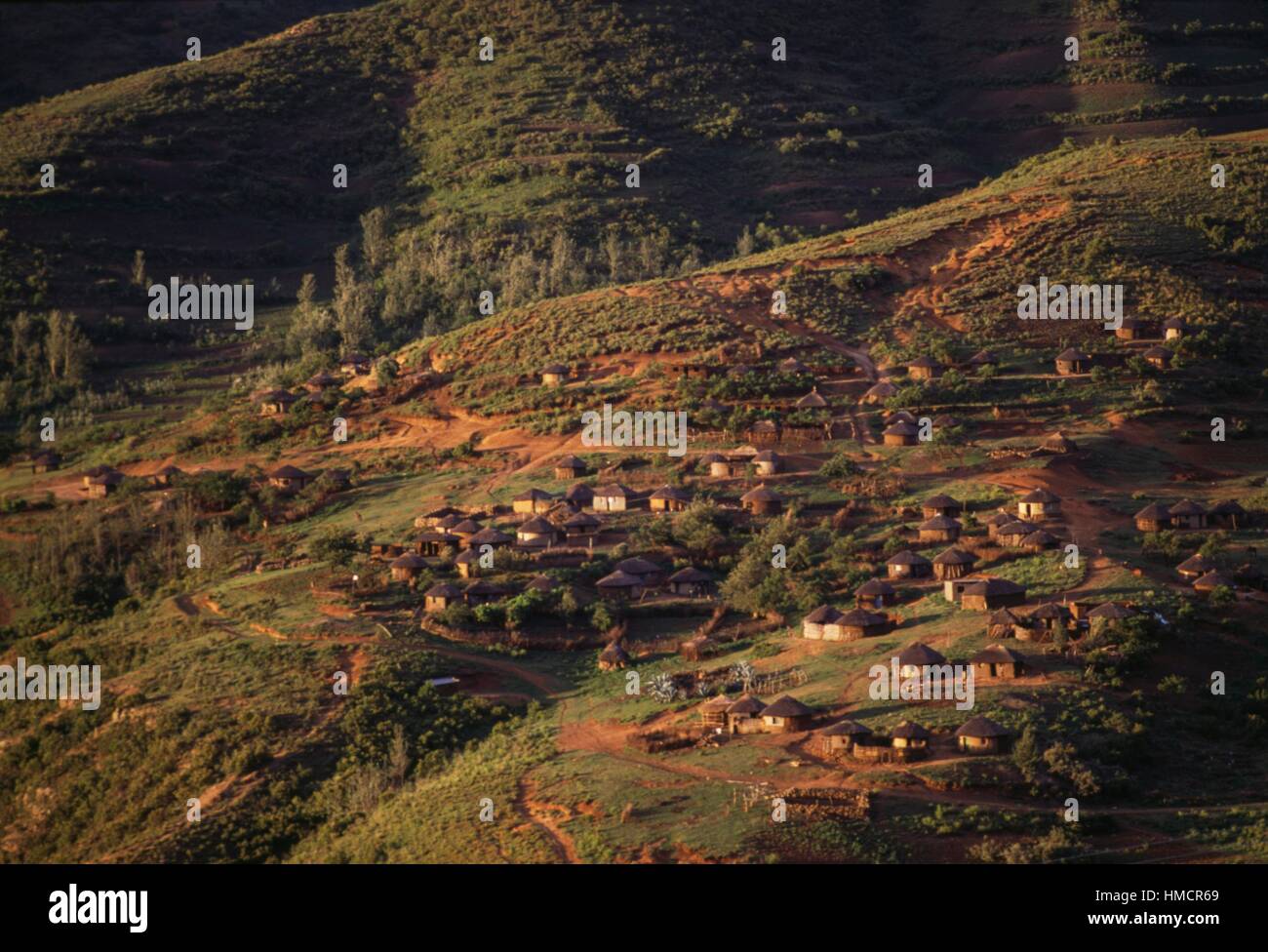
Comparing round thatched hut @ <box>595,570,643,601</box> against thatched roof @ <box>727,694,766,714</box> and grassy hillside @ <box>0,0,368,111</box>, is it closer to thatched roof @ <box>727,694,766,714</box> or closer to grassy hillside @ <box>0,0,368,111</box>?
thatched roof @ <box>727,694,766,714</box>

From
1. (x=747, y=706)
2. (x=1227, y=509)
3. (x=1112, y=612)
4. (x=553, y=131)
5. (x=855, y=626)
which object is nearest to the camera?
(x=747, y=706)

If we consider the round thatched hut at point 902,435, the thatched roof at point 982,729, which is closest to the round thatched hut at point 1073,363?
the round thatched hut at point 902,435

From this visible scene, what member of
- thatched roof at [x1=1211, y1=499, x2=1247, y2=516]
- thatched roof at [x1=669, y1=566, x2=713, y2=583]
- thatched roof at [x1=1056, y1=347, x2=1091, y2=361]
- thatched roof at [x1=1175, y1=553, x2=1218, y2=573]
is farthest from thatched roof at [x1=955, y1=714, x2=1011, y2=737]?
thatched roof at [x1=1056, y1=347, x2=1091, y2=361]

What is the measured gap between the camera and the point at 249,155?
124188 mm

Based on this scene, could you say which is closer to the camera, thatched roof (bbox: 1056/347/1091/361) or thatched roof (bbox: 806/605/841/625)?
thatched roof (bbox: 806/605/841/625)

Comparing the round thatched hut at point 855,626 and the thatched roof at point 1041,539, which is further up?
the thatched roof at point 1041,539

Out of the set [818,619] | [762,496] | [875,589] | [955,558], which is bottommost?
[818,619]

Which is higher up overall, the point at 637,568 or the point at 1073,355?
the point at 1073,355

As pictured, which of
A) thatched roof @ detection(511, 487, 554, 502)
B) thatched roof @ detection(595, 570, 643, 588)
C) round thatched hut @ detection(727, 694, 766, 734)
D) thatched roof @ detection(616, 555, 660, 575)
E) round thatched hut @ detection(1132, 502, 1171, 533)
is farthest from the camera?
thatched roof @ detection(511, 487, 554, 502)

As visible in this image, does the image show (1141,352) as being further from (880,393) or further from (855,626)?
(855,626)

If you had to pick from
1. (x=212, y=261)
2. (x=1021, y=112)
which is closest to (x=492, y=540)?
(x=212, y=261)

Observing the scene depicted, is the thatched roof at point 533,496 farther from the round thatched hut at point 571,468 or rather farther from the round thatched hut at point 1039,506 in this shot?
the round thatched hut at point 1039,506

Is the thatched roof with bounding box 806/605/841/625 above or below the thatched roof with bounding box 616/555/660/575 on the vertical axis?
below

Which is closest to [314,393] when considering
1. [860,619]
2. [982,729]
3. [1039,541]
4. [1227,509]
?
[860,619]
